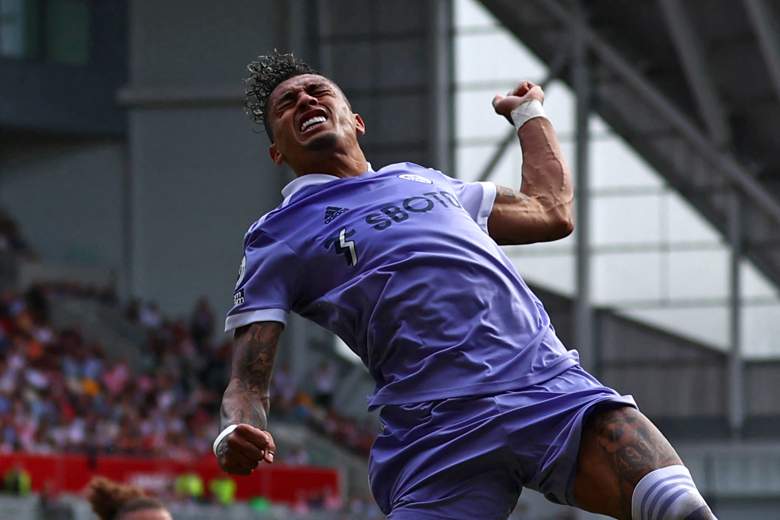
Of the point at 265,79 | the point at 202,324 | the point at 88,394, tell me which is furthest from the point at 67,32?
the point at 265,79

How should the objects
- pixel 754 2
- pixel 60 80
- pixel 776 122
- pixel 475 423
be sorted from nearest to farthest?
pixel 475 423
pixel 754 2
pixel 776 122
pixel 60 80

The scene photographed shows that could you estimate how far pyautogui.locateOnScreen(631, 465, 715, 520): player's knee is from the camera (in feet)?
13.5

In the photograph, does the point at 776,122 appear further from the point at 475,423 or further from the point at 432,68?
the point at 475,423

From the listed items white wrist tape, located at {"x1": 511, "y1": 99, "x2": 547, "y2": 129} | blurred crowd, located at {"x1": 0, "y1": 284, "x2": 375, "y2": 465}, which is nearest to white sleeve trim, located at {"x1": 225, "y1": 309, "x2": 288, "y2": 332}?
white wrist tape, located at {"x1": 511, "y1": 99, "x2": 547, "y2": 129}

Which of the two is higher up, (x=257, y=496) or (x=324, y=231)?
(x=324, y=231)

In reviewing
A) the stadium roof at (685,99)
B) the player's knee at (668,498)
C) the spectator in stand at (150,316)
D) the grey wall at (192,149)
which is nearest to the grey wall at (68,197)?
the grey wall at (192,149)

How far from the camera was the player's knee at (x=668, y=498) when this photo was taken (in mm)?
4129

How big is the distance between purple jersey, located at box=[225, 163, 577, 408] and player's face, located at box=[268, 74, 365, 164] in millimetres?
147

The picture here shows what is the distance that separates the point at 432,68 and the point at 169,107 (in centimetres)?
541

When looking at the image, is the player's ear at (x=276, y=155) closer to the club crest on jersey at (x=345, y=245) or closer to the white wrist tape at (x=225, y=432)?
the club crest on jersey at (x=345, y=245)

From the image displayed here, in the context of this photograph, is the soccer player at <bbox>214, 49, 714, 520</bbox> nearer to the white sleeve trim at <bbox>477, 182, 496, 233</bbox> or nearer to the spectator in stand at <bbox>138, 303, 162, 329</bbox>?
the white sleeve trim at <bbox>477, 182, 496, 233</bbox>

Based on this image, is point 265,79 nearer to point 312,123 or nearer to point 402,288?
point 312,123

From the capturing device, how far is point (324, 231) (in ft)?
15.5

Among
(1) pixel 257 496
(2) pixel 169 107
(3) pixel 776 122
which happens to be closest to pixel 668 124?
(3) pixel 776 122
